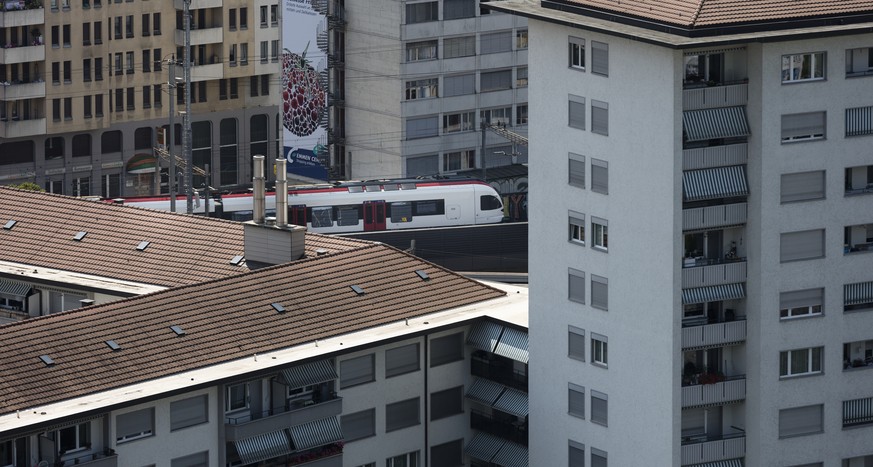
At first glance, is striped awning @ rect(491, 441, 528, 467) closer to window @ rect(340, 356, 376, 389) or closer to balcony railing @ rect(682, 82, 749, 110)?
window @ rect(340, 356, 376, 389)

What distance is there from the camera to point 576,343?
11800cm

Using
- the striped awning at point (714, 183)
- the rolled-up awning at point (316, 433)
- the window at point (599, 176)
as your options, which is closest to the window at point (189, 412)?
the rolled-up awning at point (316, 433)

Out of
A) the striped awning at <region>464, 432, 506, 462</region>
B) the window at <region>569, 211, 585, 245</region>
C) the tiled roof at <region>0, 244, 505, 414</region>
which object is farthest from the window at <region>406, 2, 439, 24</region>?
the window at <region>569, 211, 585, 245</region>

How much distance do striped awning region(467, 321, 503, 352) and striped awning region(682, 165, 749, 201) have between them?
12794 millimetres

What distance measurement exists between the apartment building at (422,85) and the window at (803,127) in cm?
7798

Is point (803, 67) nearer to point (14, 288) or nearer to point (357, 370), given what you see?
point (357, 370)

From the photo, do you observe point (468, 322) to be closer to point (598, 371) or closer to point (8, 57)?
point (598, 371)

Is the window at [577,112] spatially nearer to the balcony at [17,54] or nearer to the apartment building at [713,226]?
the apartment building at [713,226]

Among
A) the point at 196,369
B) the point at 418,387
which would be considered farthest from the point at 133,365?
the point at 418,387

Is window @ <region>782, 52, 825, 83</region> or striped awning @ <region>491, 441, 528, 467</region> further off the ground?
window @ <region>782, 52, 825, 83</region>

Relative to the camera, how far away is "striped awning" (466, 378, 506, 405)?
401 ft

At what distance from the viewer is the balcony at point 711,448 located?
379 feet

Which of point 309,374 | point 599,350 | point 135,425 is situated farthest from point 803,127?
point 135,425

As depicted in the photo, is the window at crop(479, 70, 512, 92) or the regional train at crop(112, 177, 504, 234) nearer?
the regional train at crop(112, 177, 504, 234)
